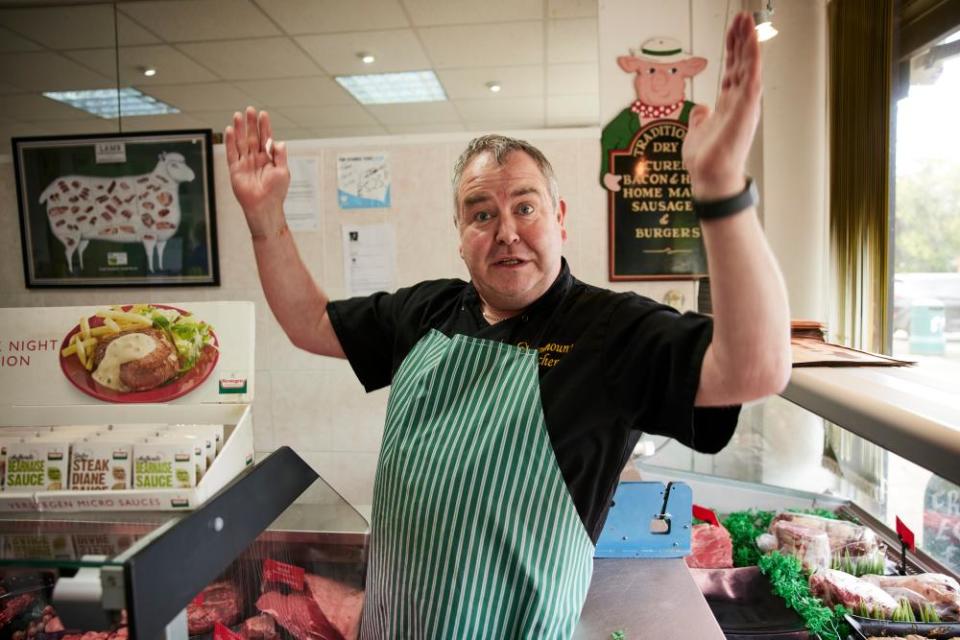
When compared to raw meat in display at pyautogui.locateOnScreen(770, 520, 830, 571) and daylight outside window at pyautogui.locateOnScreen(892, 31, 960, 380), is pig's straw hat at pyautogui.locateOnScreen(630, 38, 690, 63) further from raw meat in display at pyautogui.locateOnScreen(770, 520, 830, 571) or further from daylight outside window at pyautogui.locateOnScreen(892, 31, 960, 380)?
raw meat in display at pyautogui.locateOnScreen(770, 520, 830, 571)

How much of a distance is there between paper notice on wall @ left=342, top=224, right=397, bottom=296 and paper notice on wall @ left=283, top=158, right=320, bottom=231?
0.16 m

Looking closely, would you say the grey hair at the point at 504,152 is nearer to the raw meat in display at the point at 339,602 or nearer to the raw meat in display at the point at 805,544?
the raw meat in display at the point at 339,602

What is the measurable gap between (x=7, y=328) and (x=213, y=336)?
13.5 inches

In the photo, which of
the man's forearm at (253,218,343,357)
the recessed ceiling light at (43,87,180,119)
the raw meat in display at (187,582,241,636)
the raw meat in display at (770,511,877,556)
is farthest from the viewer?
the recessed ceiling light at (43,87,180,119)

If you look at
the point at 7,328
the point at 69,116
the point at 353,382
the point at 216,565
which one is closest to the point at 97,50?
the point at 69,116

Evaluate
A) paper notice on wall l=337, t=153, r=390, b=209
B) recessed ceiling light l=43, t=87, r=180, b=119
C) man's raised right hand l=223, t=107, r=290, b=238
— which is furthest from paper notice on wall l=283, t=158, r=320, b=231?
recessed ceiling light l=43, t=87, r=180, b=119

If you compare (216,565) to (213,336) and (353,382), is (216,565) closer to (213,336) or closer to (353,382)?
(213,336)

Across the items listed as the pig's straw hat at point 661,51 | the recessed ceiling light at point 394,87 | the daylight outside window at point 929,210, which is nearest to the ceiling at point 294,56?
the recessed ceiling light at point 394,87

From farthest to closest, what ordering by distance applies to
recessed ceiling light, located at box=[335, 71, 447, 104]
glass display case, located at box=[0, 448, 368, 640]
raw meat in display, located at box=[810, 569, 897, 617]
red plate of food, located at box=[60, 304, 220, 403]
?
recessed ceiling light, located at box=[335, 71, 447, 104]
raw meat in display, located at box=[810, 569, 897, 617]
red plate of food, located at box=[60, 304, 220, 403]
glass display case, located at box=[0, 448, 368, 640]

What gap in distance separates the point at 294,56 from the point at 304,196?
2.53 metres

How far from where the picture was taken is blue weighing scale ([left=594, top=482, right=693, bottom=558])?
145 centimetres

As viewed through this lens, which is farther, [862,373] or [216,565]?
[862,373]

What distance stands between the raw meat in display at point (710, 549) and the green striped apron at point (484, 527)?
479 mm

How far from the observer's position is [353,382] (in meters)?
2.94
